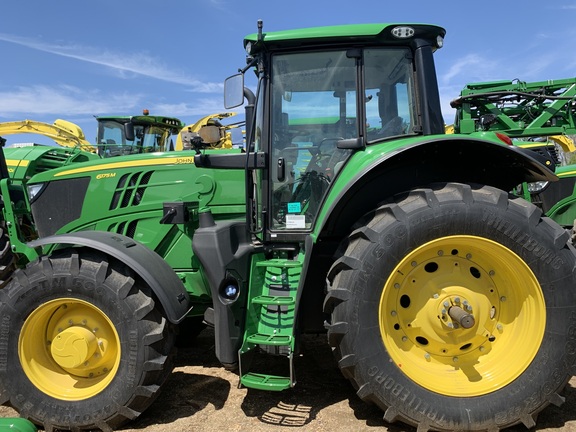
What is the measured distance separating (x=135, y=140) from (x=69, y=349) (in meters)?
9.92

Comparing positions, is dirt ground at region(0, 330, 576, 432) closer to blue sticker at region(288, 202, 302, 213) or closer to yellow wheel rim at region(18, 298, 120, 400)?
yellow wheel rim at region(18, 298, 120, 400)

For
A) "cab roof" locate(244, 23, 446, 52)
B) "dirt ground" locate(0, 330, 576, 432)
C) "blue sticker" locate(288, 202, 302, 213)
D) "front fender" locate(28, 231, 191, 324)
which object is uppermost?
"cab roof" locate(244, 23, 446, 52)

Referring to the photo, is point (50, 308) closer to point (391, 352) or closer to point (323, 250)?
point (323, 250)

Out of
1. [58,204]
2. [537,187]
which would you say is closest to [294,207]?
[58,204]

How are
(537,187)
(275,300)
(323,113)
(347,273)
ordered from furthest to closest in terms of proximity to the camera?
1. (537,187)
2. (323,113)
3. (275,300)
4. (347,273)

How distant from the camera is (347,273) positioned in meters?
2.50

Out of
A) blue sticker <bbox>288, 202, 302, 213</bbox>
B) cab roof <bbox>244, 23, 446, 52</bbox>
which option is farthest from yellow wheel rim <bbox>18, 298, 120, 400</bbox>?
cab roof <bbox>244, 23, 446, 52</bbox>

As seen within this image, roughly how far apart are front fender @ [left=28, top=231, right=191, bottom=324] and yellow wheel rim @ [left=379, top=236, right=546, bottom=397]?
1.29 m

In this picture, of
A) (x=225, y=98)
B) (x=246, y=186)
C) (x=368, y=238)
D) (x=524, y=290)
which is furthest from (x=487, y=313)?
(x=225, y=98)

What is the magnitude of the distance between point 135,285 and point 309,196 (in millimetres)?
1267

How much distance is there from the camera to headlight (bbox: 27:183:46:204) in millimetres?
3527

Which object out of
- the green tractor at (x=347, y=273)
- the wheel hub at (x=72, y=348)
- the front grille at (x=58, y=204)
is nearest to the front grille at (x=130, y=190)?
the front grille at (x=58, y=204)

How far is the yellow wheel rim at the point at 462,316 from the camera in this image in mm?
2512

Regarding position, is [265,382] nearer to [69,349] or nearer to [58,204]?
[69,349]
